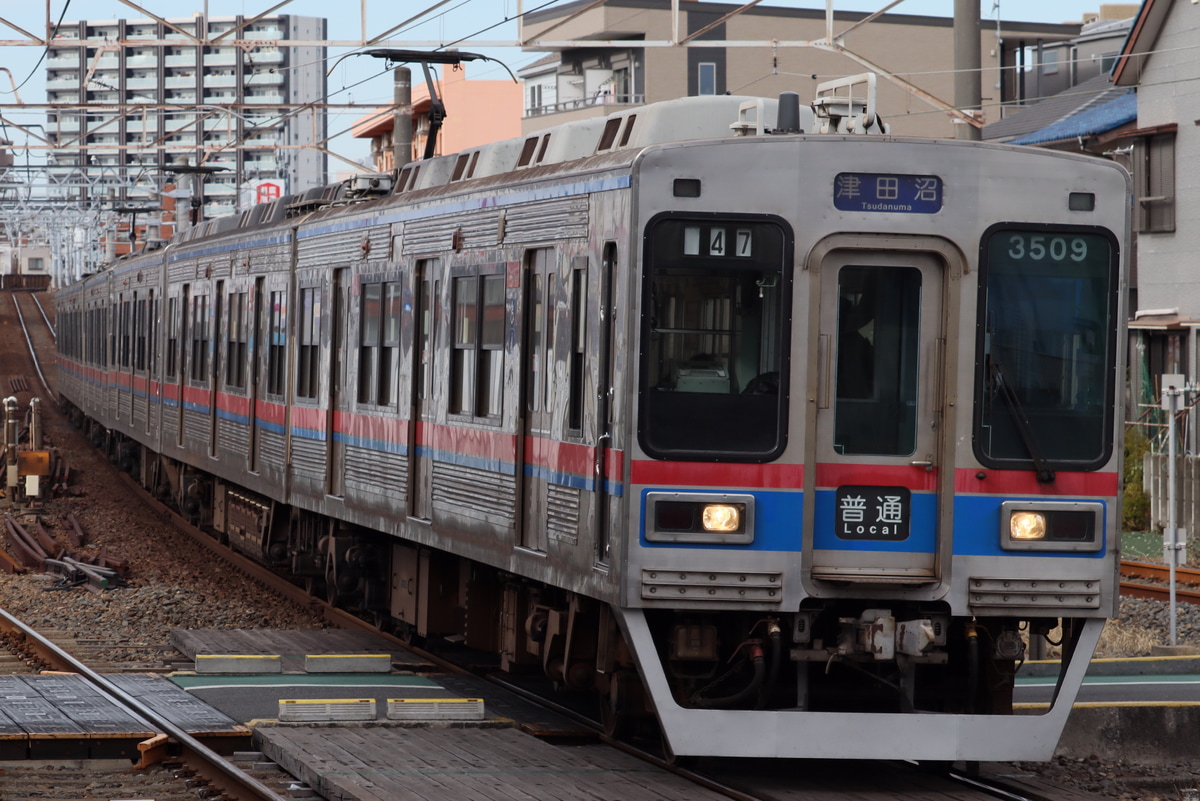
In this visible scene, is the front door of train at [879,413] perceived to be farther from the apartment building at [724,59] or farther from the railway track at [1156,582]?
the apartment building at [724,59]

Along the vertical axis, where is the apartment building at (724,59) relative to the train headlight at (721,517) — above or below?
above

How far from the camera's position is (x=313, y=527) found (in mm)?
13953

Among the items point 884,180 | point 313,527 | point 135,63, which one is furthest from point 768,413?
point 135,63

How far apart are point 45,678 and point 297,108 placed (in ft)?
41.6

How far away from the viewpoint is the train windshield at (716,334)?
7363mm

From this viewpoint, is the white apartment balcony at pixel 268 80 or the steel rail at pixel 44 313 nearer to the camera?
the steel rail at pixel 44 313

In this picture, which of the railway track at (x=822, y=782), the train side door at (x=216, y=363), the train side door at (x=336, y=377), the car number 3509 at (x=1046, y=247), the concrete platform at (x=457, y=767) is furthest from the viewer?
the train side door at (x=216, y=363)

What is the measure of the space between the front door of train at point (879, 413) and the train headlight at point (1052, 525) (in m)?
0.31

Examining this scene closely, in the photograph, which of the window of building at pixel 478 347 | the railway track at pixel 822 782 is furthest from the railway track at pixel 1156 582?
the railway track at pixel 822 782

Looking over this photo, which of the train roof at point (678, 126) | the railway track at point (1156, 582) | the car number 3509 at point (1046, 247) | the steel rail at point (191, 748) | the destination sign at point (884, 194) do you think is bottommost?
the railway track at point (1156, 582)

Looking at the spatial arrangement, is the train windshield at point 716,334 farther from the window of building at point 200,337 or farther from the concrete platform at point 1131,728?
the window of building at point 200,337

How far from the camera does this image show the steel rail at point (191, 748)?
7367mm

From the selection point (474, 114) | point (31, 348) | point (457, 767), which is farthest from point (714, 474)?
point (474, 114)

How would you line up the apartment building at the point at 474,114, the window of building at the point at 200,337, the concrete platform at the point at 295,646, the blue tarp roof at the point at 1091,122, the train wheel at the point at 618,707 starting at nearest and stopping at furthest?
1. the train wheel at the point at 618,707
2. the concrete platform at the point at 295,646
3. the window of building at the point at 200,337
4. the blue tarp roof at the point at 1091,122
5. the apartment building at the point at 474,114
